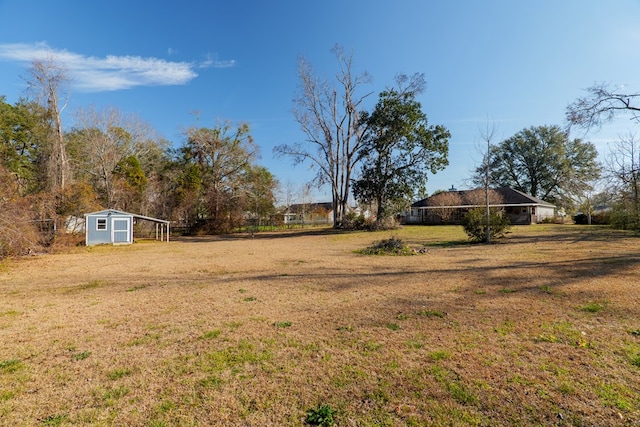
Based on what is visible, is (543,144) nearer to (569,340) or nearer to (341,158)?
(341,158)

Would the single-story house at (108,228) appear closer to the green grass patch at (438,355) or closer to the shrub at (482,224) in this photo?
the shrub at (482,224)

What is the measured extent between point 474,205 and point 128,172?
119 feet

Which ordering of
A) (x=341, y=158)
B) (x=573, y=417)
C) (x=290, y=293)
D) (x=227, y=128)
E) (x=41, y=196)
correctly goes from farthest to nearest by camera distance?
(x=227, y=128) → (x=341, y=158) → (x=41, y=196) → (x=290, y=293) → (x=573, y=417)

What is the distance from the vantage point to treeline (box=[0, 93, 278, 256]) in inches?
864

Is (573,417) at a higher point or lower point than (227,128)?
lower

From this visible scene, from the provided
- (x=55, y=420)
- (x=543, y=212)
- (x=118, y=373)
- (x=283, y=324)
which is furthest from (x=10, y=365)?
(x=543, y=212)

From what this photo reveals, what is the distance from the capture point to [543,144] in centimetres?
4391

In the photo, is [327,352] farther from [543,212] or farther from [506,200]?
[543,212]

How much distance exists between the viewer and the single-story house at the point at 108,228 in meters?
21.7

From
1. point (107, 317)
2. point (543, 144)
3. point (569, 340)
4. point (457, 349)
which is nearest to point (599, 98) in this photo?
point (569, 340)

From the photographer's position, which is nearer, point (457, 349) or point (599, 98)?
point (457, 349)

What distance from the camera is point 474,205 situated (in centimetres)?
3384

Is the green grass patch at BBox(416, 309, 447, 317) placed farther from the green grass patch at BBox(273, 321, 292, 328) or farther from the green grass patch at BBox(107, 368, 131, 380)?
the green grass patch at BBox(107, 368, 131, 380)

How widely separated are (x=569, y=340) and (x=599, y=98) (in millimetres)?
12642
